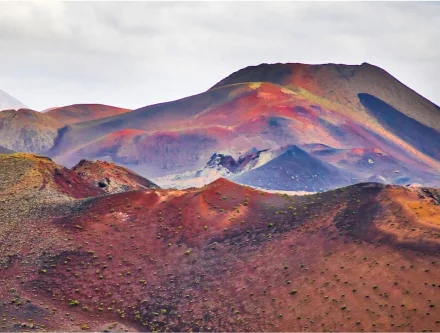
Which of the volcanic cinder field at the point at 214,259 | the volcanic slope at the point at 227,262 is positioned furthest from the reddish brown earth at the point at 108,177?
the volcanic slope at the point at 227,262

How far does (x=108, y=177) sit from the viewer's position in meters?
101

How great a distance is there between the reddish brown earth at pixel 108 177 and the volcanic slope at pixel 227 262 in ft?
70.2

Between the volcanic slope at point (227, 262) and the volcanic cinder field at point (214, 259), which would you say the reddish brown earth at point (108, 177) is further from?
the volcanic slope at point (227, 262)

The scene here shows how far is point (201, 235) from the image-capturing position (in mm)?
71500

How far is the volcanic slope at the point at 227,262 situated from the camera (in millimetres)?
57938

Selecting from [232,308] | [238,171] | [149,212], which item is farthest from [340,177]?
[232,308]

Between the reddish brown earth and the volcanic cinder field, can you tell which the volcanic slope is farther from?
the reddish brown earth

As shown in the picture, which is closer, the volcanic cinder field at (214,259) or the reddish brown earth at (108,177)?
the volcanic cinder field at (214,259)

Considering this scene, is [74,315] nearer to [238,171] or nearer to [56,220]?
[56,220]

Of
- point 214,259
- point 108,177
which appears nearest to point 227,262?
point 214,259

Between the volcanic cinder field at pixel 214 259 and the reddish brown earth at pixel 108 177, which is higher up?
the reddish brown earth at pixel 108 177

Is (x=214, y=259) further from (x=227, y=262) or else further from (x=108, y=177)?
(x=108, y=177)

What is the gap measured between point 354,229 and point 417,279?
997cm

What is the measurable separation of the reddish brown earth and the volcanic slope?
70.2 ft
